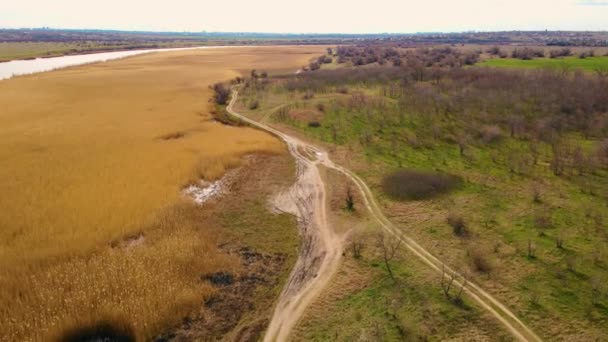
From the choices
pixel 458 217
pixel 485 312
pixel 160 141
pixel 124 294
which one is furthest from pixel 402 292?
pixel 160 141

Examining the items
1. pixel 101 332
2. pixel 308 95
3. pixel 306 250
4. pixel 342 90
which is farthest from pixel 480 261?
pixel 342 90

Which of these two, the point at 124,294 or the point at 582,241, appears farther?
the point at 582,241

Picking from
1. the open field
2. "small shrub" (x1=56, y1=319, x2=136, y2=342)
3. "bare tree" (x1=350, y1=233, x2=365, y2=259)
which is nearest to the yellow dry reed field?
"small shrub" (x1=56, y1=319, x2=136, y2=342)

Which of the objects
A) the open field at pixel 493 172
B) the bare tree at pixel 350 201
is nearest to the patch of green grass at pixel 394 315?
the open field at pixel 493 172

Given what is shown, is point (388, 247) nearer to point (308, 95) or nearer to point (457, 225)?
point (457, 225)

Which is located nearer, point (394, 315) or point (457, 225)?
point (394, 315)

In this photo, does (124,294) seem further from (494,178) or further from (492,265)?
(494,178)
